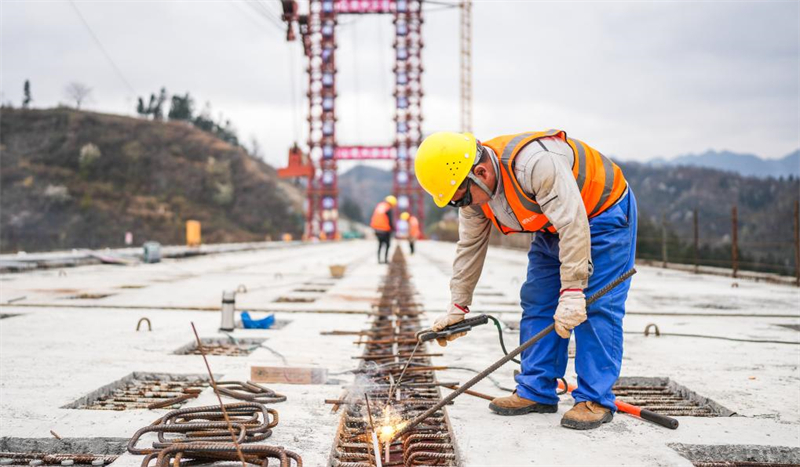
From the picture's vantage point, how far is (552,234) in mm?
3301

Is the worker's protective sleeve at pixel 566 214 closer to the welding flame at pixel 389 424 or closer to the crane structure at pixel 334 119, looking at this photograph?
the welding flame at pixel 389 424

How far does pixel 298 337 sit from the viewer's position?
5566 mm

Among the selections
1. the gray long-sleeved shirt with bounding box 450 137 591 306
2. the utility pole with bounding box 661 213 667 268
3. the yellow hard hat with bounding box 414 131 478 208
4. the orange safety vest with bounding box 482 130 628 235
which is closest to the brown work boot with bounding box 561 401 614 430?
the gray long-sleeved shirt with bounding box 450 137 591 306

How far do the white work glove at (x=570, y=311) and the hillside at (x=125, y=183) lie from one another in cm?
5834

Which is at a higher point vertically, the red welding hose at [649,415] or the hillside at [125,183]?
the hillside at [125,183]

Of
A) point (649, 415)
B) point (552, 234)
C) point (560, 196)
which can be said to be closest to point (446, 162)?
point (560, 196)

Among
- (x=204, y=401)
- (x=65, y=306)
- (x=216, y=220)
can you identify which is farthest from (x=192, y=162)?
(x=204, y=401)

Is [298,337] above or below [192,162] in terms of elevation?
below

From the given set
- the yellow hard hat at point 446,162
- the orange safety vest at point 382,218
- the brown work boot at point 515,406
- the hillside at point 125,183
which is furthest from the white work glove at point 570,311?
the hillside at point 125,183

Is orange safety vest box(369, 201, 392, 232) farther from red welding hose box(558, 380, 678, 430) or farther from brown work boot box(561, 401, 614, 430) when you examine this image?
brown work boot box(561, 401, 614, 430)

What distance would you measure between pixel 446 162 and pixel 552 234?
0.71m

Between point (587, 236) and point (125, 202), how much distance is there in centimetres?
7069

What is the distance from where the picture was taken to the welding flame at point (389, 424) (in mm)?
2884

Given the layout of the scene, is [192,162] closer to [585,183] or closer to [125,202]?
[125,202]
